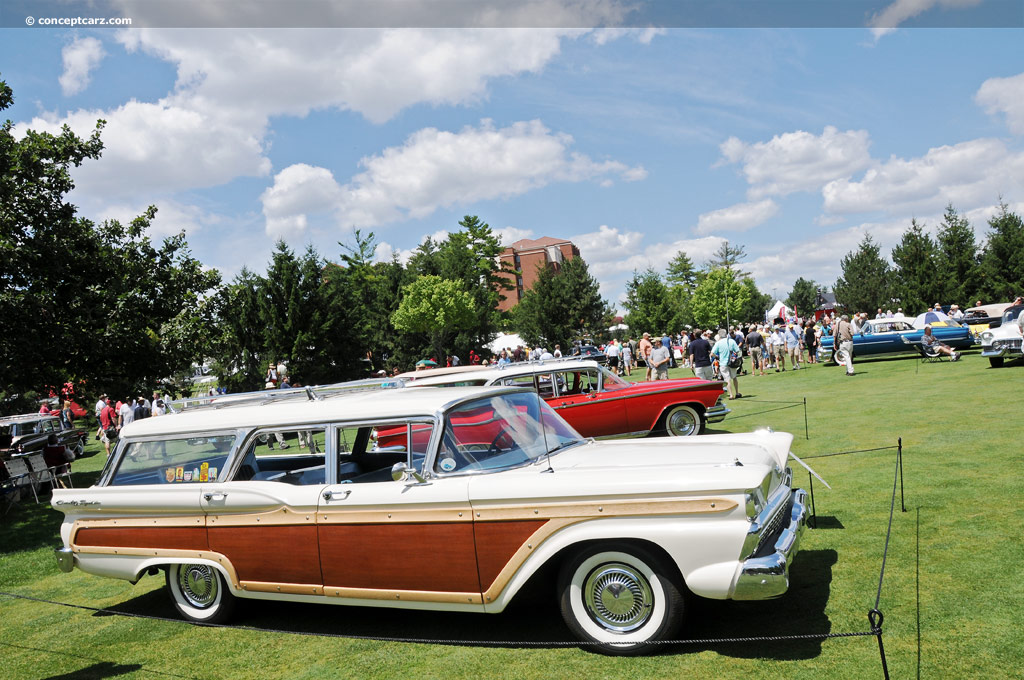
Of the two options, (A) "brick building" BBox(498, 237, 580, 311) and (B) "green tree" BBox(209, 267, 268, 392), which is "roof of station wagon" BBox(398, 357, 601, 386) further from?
(A) "brick building" BBox(498, 237, 580, 311)

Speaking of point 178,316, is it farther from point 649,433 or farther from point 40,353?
point 649,433

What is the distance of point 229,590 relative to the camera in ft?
18.4

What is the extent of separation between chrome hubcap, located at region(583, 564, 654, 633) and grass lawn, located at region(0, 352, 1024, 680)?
0.22 metres

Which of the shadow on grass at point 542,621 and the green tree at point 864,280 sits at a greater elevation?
the green tree at point 864,280

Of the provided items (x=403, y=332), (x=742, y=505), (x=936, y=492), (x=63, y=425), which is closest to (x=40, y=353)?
(x=742, y=505)

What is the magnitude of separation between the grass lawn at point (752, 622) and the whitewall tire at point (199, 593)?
0.15 meters

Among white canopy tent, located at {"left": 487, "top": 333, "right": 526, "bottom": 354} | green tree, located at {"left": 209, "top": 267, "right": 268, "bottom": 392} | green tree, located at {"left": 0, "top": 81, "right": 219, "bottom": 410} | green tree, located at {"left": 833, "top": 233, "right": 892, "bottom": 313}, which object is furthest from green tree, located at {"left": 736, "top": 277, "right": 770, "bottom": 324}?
green tree, located at {"left": 0, "top": 81, "right": 219, "bottom": 410}

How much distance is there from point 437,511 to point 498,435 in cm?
78

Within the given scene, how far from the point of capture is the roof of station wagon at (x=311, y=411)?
17.2 ft

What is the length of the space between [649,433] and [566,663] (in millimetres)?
8296

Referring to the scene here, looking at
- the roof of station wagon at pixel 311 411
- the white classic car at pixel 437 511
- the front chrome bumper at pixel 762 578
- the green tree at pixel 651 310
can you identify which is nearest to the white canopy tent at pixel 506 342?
the green tree at pixel 651 310

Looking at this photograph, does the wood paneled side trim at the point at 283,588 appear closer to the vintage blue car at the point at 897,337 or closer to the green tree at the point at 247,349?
the vintage blue car at the point at 897,337

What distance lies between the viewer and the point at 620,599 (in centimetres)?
439

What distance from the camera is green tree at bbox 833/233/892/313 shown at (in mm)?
67562
